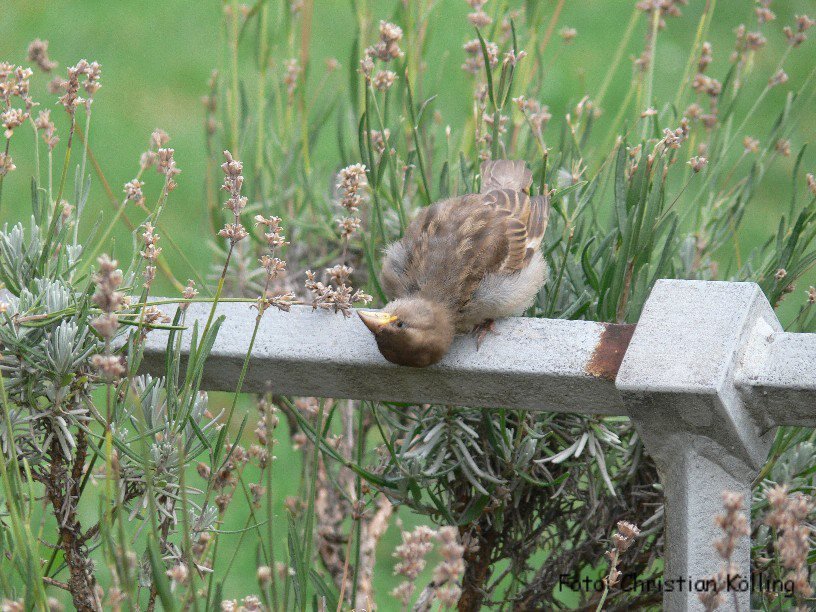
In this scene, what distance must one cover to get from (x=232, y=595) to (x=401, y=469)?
1901 millimetres

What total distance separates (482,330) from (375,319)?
28 cm

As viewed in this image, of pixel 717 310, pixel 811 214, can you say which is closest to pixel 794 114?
pixel 811 214

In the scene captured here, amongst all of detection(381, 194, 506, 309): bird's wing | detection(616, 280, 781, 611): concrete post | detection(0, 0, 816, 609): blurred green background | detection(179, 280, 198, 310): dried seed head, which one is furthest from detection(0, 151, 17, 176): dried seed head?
detection(0, 0, 816, 609): blurred green background

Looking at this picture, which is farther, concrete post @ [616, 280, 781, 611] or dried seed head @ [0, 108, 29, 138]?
dried seed head @ [0, 108, 29, 138]

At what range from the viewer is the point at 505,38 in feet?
9.12

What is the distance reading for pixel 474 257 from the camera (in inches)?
96.0

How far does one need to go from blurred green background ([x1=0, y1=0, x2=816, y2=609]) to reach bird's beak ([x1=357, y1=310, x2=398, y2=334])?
122 inches

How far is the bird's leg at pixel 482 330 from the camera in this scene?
1.83m

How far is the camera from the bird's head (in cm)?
172

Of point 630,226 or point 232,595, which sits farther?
point 232,595

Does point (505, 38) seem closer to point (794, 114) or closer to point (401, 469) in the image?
point (794, 114)

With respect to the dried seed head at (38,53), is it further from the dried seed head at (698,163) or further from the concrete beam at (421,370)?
the dried seed head at (698,163)

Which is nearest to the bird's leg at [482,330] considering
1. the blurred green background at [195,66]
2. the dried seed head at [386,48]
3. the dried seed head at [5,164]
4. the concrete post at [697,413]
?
the concrete post at [697,413]

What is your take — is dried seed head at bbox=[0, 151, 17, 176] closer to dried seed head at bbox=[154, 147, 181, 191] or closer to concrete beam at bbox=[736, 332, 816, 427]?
dried seed head at bbox=[154, 147, 181, 191]
